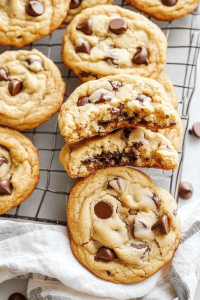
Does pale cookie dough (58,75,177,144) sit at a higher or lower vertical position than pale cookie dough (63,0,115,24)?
lower

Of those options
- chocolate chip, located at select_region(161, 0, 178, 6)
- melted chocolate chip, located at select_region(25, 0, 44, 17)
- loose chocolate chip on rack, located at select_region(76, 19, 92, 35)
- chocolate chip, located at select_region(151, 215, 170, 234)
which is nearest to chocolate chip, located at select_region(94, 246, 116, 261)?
chocolate chip, located at select_region(151, 215, 170, 234)

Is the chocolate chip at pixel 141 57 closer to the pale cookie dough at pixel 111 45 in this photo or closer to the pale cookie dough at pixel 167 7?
the pale cookie dough at pixel 111 45

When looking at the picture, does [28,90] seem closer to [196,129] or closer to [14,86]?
[14,86]

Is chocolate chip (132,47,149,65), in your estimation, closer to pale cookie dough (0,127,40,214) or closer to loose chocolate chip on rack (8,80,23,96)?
loose chocolate chip on rack (8,80,23,96)

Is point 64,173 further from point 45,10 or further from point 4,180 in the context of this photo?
point 45,10

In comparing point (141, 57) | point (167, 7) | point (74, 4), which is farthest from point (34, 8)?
point (167, 7)
